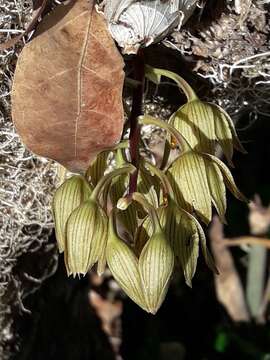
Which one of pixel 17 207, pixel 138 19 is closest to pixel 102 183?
pixel 138 19

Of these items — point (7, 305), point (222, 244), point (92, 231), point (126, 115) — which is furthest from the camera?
point (222, 244)

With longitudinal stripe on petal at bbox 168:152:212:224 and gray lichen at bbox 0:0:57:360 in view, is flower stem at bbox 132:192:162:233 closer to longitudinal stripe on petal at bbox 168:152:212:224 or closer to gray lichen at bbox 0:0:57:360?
longitudinal stripe on petal at bbox 168:152:212:224

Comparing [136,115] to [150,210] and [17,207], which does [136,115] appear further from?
[17,207]

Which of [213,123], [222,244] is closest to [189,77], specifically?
[213,123]

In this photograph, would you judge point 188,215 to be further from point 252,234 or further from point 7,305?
point 252,234

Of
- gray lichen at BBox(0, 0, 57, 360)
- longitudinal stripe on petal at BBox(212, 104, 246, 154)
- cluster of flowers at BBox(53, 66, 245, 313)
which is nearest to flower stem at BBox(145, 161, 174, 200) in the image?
cluster of flowers at BBox(53, 66, 245, 313)

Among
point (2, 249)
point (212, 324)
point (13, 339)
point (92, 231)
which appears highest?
point (92, 231)
